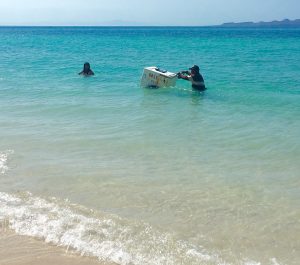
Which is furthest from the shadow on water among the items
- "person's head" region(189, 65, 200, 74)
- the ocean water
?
"person's head" region(189, 65, 200, 74)

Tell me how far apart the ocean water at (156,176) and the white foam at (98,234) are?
1cm

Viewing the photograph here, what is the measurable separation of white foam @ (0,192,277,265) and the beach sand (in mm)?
127

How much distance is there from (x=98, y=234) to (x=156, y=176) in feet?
7.93

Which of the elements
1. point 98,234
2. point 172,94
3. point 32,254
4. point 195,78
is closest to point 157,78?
point 172,94

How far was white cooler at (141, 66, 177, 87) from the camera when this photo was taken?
732 inches

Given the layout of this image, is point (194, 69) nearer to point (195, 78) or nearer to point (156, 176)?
point (195, 78)

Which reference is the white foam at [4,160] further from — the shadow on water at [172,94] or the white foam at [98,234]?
the shadow on water at [172,94]

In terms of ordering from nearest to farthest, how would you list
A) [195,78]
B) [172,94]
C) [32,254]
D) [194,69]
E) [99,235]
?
[32,254] < [99,235] < [172,94] < [194,69] < [195,78]

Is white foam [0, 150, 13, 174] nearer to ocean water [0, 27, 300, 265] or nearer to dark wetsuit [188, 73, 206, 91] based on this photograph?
ocean water [0, 27, 300, 265]

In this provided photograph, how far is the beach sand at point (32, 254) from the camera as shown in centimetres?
541

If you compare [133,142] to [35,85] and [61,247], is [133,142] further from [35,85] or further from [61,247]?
[35,85]

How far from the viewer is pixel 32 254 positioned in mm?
5586

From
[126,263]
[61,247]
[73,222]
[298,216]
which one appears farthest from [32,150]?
[298,216]

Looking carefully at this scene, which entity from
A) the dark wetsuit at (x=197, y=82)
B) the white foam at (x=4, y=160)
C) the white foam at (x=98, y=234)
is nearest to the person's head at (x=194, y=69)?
the dark wetsuit at (x=197, y=82)
